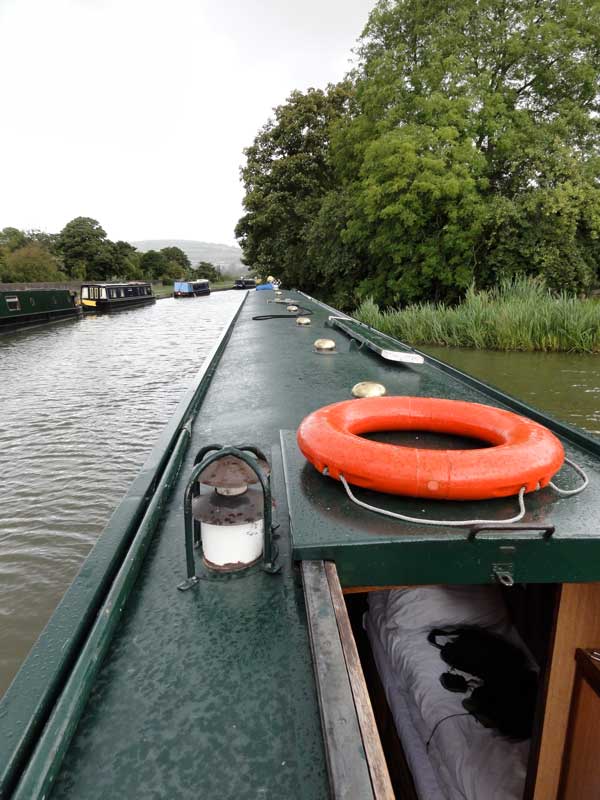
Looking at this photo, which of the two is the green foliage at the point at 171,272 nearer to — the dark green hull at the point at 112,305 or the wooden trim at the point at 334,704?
the dark green hull at the point at 112,305

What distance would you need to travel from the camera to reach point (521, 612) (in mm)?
2078

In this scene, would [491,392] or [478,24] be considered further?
[478,24]

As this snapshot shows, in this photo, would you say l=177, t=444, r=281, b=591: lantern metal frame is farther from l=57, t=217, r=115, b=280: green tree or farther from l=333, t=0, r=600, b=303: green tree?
l=57, t=217, r=115, b=280: green tree

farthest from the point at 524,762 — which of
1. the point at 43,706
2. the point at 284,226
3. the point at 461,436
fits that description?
the point at 284,226

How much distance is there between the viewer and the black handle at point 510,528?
132 cm

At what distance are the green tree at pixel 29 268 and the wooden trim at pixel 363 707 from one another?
41.0 m

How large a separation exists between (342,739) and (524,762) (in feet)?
4.84

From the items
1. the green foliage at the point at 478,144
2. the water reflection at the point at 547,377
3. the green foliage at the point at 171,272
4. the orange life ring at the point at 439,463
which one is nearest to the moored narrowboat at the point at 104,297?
the green foliage at the point at 478,144

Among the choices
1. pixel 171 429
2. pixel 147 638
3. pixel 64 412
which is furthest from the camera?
pixel 64 412

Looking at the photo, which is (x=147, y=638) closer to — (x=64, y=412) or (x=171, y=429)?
(x=171, y=429)

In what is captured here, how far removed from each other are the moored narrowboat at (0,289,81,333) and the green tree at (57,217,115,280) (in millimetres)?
31929

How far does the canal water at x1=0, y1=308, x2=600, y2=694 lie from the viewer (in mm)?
3262

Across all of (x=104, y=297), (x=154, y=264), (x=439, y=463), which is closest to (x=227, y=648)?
(x=439, y=463)

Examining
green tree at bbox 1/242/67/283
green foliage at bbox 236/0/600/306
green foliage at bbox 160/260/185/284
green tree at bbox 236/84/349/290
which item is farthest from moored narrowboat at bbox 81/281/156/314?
green foliage at bbox 160/260/185/284
